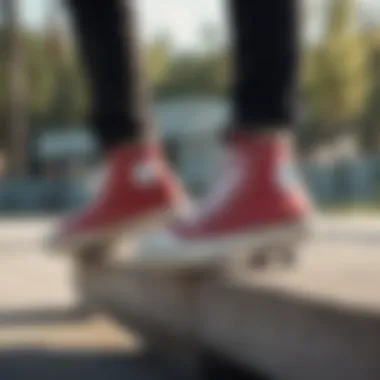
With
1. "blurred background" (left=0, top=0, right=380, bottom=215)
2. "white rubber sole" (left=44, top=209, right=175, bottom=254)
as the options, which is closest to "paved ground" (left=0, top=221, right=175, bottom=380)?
"white rubber sole" (left=44, top=209, right=175, bottom=254)

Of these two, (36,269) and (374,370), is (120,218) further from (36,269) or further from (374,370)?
(36,269)

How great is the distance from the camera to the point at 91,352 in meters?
2.81

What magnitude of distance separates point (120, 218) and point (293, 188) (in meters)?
0.58

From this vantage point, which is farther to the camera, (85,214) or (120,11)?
(85,214)

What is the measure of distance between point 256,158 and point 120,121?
51cm

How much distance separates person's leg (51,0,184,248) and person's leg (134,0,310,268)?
1.40 ft

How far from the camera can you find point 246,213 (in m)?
2.29

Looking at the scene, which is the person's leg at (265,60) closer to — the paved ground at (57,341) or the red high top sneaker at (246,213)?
the red high top sneaker at (246,213)

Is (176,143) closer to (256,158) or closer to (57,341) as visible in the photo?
(57,341)

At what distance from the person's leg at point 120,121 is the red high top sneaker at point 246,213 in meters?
0.41

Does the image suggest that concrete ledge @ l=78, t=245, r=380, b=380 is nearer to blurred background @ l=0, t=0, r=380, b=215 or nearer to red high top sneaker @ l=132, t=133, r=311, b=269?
red high top sneaker @ l=132, t=133, r=311, b=269

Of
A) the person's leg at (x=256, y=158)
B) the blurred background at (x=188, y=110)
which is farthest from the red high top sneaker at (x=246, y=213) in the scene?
the blurred background at (x=188, y=110)

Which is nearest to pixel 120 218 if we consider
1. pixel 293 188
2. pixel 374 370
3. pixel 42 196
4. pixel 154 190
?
pixel 154 190

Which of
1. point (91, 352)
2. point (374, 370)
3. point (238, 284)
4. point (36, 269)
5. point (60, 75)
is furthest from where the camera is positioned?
point (60, 75)
